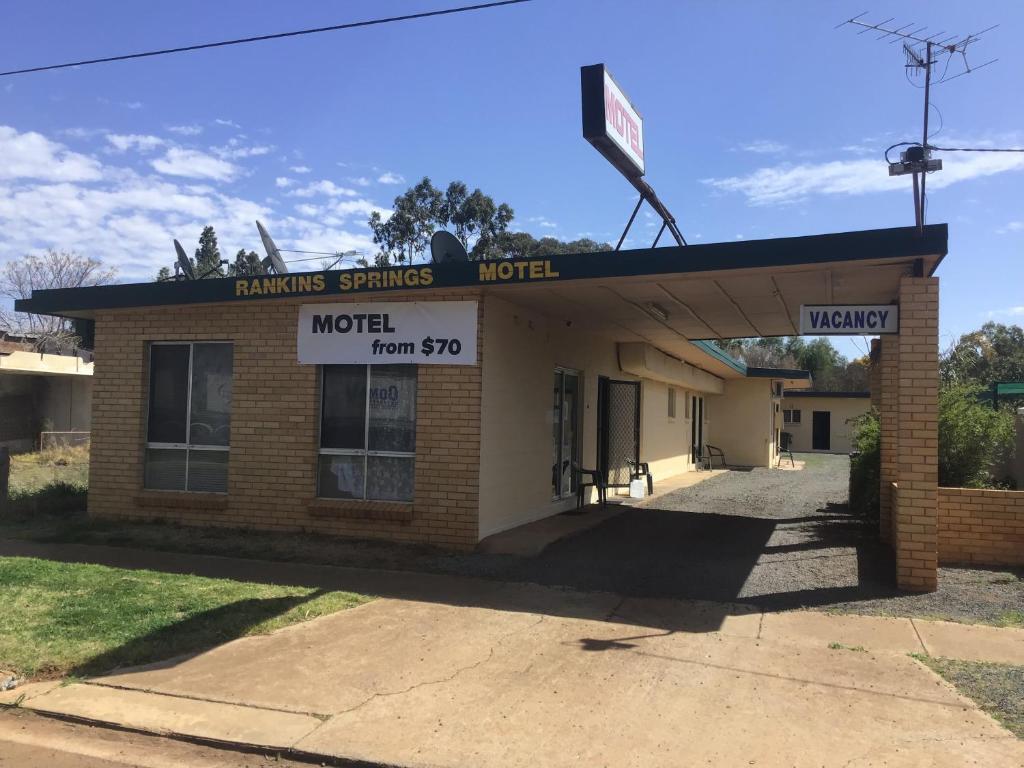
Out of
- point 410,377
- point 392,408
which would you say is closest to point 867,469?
point 410,377

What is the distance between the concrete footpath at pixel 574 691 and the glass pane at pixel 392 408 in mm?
3032

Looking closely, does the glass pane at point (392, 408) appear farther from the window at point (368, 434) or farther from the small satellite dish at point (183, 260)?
the small satellite dish at point (183, 260)

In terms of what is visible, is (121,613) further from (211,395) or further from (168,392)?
(168,392)

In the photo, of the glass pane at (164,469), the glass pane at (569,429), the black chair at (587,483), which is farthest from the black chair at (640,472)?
the glass pane at (164,469)

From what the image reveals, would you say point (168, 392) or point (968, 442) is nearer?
point (968, 442)

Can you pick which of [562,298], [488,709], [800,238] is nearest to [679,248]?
[800,238]

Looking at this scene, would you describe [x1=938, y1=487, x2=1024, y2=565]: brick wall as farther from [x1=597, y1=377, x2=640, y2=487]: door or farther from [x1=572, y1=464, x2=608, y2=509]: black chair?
[x1=597, y1=377, x2=640, y2=487]: door

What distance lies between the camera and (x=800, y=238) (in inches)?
279

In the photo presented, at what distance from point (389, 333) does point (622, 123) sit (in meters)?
3.88

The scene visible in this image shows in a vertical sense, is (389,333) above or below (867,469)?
above

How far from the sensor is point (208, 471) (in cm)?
1015

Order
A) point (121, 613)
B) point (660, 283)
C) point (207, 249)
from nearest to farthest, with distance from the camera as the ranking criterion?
point (121, 613) < point (660, 283) < point (207, 249)

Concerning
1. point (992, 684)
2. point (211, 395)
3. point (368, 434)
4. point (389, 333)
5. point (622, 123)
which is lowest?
point (992, 684)

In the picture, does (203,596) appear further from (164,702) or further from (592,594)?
(592,594)
